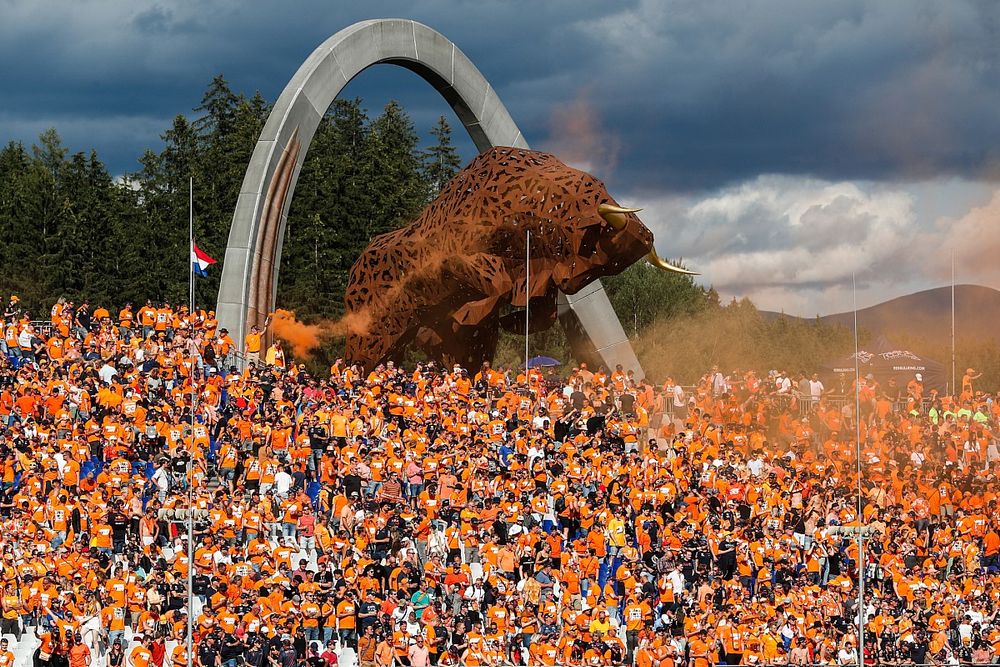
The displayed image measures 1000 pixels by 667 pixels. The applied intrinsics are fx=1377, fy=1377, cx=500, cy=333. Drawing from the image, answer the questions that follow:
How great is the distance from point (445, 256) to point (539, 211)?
2886 mm

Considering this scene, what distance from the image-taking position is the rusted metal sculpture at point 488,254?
3397cm

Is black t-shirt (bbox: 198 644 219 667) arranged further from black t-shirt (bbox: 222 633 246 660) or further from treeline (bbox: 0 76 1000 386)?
treeline (bbox: 0 76 1000 386)

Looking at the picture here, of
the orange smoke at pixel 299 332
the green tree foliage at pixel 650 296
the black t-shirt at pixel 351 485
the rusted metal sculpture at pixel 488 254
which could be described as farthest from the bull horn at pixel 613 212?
the green tree foliage at pixel 650 296

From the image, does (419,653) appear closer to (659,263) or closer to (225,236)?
(659,263)

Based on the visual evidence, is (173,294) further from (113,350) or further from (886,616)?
(886,616)

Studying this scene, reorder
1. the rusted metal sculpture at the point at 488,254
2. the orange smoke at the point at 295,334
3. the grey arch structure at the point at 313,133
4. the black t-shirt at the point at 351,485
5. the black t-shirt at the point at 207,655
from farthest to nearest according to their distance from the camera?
the orange smoke at the point at 295,334 < the grey arch structure at the point at 313,133 < the rusted metal sculpture at the point at 488,254 < the black t-shirt at the point at 351,485 < the black t-shirt at the point at 207,655

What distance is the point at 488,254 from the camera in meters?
34.8

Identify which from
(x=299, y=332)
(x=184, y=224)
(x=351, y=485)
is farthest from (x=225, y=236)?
(x=351, y=485)

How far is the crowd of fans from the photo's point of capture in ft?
68.1

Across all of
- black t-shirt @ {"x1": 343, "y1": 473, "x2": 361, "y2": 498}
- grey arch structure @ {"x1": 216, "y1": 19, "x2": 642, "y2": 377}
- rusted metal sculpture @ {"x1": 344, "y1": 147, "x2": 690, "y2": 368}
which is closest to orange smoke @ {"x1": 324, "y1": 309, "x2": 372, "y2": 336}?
rusted metal sculpture @ {"x1": 344, "y1": 147, "x2": 690, "y2": 368}

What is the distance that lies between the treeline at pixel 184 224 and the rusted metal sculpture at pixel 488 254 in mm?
22760

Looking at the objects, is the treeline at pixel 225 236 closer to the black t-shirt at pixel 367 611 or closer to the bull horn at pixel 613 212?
the bull horn at pixel 613 212

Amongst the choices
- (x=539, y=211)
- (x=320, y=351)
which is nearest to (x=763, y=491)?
(x=539, y=211)

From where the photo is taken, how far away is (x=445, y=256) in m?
35.4
